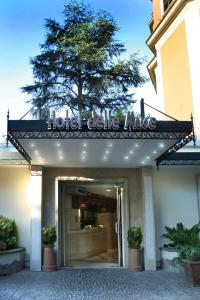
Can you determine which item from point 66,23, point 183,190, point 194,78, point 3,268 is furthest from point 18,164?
point 66,23

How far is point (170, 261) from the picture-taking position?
1073 centimetres

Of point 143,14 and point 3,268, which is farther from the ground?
point 143,14

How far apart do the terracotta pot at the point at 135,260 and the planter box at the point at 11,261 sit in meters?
3.16

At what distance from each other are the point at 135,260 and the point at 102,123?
188 inches

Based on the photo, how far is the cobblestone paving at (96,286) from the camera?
7.66m

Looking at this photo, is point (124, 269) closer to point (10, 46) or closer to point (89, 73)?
point (10, 46)

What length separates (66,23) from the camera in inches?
1037

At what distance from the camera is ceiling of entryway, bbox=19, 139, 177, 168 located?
8.74 meters

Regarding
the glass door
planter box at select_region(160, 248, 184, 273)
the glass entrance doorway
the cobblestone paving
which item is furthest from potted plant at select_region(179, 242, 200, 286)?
the glass entrance doorway

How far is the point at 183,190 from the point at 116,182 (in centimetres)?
220

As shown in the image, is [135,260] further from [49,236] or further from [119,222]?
[49,236]

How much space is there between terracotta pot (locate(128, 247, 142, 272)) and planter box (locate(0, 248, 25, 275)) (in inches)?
124

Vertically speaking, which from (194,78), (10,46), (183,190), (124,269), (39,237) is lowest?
(124,269)

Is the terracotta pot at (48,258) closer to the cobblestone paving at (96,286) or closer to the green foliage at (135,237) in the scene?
the cobblestone paving at (96,286)
